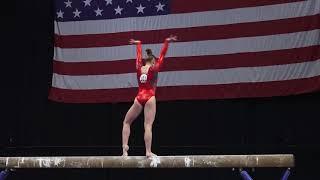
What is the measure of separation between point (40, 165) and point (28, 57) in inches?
179

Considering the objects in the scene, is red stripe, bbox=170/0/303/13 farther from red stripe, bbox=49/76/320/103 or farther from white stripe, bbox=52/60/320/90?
red stripe, bbox=49/76/320/103

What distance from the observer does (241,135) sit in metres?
10.4

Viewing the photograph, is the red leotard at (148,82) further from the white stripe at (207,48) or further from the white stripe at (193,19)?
the white stripe at (193,19)

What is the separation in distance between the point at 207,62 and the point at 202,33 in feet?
1.79

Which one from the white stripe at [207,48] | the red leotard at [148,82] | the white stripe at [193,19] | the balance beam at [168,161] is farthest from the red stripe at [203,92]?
the balance beam at [168,161]

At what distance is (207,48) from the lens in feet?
33.2

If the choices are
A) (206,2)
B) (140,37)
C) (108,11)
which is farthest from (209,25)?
(108,11)

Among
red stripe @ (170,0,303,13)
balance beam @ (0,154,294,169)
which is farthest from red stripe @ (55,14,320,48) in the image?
balance beam @ (0,154,294,169)

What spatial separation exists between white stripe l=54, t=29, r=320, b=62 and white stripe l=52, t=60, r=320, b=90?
1.10 feet

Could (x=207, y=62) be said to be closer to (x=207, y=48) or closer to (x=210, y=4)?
(x=207, y=48)

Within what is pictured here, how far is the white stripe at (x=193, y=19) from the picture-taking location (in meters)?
9.67

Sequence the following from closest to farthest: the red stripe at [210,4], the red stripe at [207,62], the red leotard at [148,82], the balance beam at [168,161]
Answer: the balance beam at [168,161]
the red leotard at [148,82]
the red stripe at [207,62]
the red stripe at [210,4]

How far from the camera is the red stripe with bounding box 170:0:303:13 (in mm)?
9867

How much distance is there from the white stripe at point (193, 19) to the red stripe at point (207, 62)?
0.61 meters
